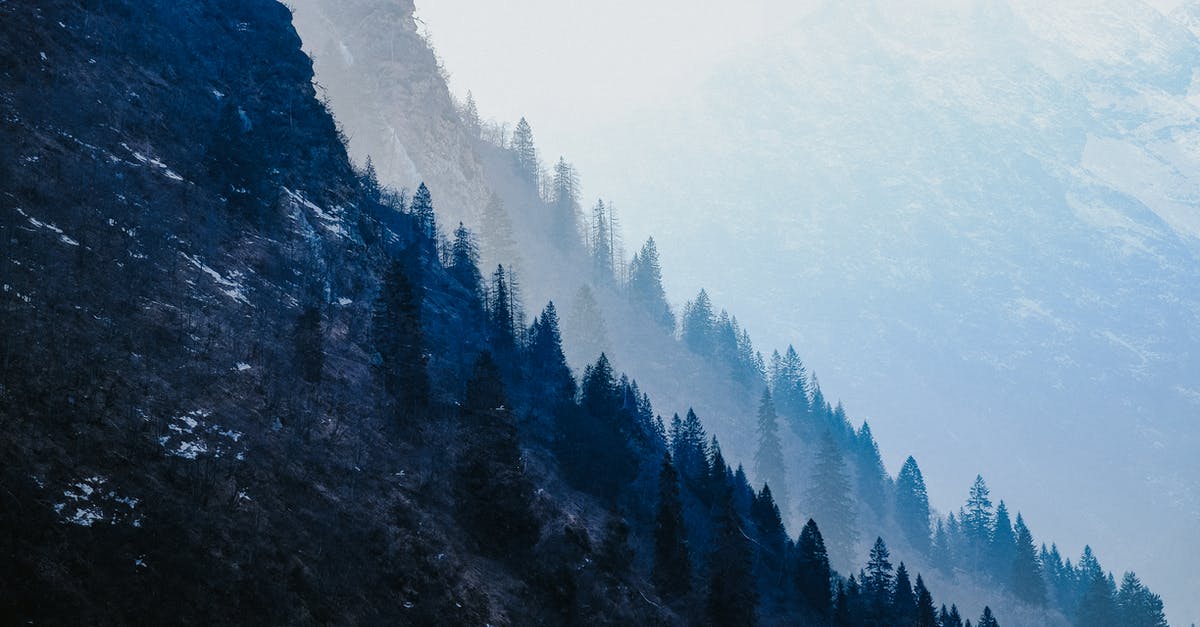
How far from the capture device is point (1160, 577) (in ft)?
540

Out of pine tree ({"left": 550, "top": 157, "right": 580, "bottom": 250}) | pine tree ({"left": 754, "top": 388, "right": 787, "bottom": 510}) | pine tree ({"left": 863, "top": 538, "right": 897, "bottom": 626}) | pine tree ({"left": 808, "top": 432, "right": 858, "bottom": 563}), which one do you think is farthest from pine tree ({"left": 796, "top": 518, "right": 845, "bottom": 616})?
pine tree ({"left": 550, "top": 157, "right": 580, "bottom": 250})

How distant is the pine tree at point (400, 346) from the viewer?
58.2 meters

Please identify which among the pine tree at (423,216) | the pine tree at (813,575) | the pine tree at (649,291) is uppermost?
the pine tree at (649,291)

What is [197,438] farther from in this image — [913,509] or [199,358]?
[913,509]

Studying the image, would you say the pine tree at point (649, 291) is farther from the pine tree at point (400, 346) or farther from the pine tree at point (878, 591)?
the pine tree at point (400, 346)

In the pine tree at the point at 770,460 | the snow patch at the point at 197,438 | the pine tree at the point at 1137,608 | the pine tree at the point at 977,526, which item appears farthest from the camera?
the pine tree at the point at 977,526

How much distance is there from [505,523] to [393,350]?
624 inches

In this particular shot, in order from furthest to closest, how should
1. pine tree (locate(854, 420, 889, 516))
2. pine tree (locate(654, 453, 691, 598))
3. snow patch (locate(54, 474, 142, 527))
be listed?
pine tree (locate(854, 420, 889, 516)) → pine tree (locate(654, 453, 691, 598)) → snow patch (locate(54, 474, 142, 527))

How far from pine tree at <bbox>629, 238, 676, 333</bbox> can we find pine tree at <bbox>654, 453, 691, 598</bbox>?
273ft

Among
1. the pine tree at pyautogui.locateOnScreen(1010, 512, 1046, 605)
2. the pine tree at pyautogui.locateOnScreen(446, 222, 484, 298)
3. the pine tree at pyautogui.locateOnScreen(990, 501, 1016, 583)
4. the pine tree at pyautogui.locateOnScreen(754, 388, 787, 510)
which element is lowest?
the pine tree at pyautogui.locateOnScreen(1010, 512, 1046, 605)

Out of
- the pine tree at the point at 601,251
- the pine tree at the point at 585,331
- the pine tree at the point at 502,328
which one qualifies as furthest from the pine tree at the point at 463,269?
the pine tree at the point at 601,251

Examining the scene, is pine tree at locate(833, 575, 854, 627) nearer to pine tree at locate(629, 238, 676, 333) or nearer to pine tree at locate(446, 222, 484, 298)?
pine tree at locate(446, 222, 484, 298)

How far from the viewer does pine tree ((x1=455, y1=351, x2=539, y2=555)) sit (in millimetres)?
51062

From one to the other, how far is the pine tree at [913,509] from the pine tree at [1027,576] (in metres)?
15.1
